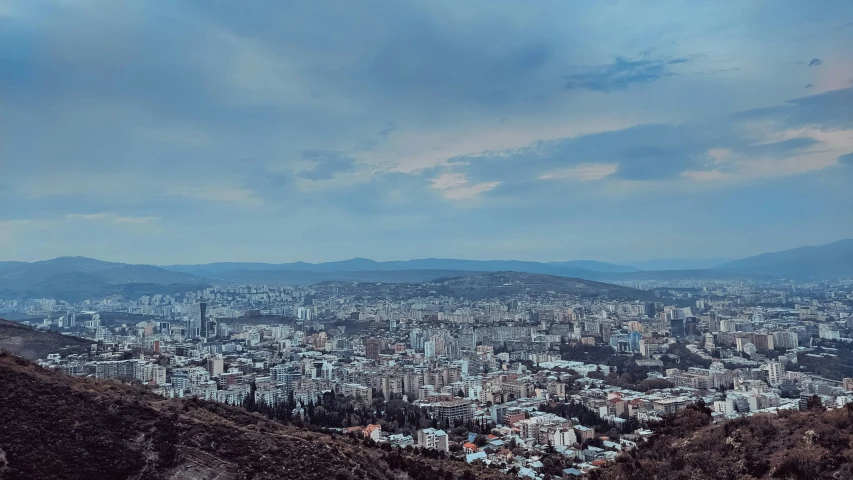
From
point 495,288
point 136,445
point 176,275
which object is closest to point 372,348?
point 136,445

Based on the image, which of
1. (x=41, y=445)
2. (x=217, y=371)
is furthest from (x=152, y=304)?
(x=41, y=445)

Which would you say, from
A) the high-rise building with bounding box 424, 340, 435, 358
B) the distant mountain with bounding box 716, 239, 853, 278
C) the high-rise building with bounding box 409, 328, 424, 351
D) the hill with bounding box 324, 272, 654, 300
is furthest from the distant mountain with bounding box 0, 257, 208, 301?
the distant mountain with bounding box 716, 239, 853, 278

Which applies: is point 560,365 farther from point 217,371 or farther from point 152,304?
point 152,304

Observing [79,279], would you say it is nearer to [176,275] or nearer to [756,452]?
[176,275]

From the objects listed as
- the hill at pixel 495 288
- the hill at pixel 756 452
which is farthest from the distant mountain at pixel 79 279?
the hill at pixel 756 452

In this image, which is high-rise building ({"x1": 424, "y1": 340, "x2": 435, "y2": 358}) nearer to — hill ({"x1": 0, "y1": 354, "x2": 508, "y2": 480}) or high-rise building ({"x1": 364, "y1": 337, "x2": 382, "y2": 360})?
high-rise building ({"x1": 364, "y1": 337, "x2": 382, "y2": 360})

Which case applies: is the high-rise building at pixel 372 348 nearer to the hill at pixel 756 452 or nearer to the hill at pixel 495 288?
the hill at pixel 756 452
